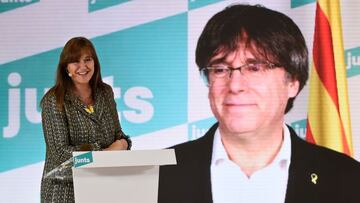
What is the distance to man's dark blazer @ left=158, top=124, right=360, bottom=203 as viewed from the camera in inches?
114

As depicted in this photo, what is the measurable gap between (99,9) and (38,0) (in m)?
0.36

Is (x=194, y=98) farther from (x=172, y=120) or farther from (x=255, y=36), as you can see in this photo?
(x=255, y=36)

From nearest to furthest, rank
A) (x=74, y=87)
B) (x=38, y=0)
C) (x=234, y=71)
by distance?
(x=74, y=87), (x=234, y=71), (x=38, y=0)

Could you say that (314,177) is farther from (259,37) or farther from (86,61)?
(86,61)

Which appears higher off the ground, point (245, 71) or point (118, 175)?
point (245, 71)

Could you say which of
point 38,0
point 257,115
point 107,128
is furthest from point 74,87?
point 257,115

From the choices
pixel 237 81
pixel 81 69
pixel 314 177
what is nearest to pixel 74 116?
pixel 81 69

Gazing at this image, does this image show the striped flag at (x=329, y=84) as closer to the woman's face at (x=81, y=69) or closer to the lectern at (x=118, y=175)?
the woman's face at (x=81, y=69)

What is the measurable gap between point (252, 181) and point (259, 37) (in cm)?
80

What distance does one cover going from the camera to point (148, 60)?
3020mm

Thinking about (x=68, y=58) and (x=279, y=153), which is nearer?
(x=68, y=58)

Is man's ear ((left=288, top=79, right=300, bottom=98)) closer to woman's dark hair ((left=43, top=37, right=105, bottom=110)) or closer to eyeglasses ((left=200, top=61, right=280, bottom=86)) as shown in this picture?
eyeglasses ((left=200, top=61, right=280, bottom=86))

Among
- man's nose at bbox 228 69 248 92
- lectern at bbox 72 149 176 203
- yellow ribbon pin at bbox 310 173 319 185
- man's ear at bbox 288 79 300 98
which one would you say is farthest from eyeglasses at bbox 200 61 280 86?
lectern at bbox 72 149 176 203

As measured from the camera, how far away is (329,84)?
294 centimetres
